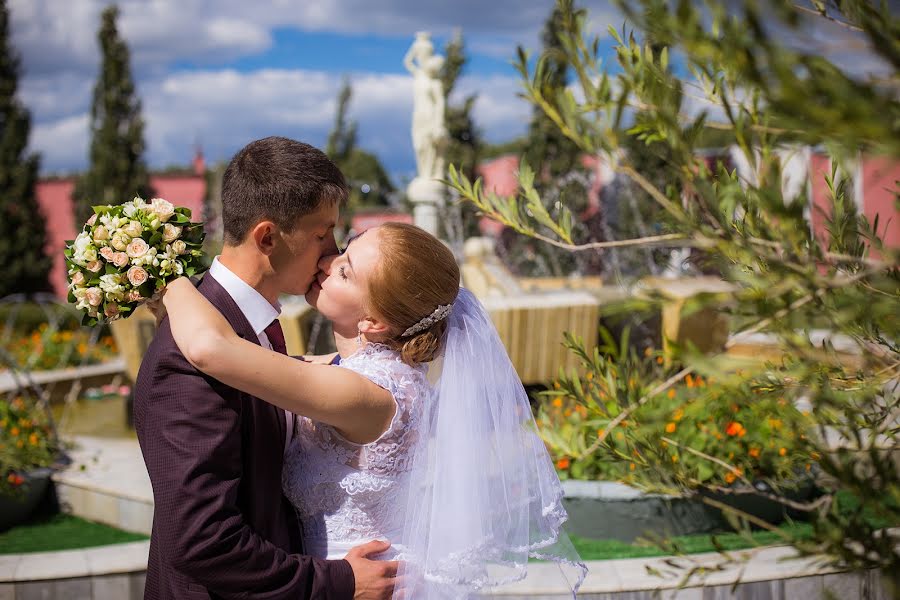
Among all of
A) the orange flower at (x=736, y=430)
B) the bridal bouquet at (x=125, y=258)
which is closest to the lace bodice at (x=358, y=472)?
the bridal bouquet at (x=125, y=258)

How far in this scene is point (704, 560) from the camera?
129 inches

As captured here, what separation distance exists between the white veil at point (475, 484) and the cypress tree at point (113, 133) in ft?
60.2

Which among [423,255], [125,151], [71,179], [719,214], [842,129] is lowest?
[71,179]

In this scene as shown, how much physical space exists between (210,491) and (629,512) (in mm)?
3069

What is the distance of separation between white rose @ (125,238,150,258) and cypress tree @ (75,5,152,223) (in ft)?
60.0

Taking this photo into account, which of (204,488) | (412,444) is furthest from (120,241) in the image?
(412,444)

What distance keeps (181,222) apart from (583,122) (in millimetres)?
1465

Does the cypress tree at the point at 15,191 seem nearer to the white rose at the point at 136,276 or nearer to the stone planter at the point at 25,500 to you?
the stone planter at the point at 25,500

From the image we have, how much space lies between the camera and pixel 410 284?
228cm

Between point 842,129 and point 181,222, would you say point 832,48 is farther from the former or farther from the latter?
point 181,222

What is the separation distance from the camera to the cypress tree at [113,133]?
19.4 meters

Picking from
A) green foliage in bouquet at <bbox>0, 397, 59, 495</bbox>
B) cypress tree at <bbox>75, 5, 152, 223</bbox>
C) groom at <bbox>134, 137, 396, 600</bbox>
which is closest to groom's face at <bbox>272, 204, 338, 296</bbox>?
groom at <bbox>134, 137, 396, 600</bbox>

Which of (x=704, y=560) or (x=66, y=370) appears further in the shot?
(x=66, y=370)

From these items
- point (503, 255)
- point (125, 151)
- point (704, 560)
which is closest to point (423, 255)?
point (704, 560)
